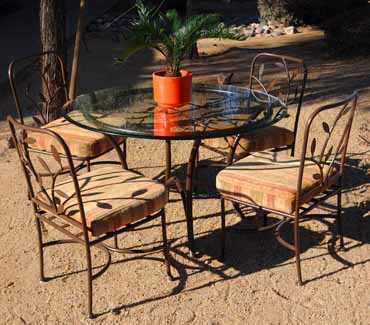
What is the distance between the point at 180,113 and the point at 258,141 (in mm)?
682

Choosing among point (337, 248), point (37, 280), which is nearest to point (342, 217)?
point (337, 248)

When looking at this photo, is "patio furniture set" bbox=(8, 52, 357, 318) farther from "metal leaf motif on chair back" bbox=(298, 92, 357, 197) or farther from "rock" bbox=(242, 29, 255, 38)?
"rock" bbox=(242, 29, 255, 38)

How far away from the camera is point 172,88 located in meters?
2.93

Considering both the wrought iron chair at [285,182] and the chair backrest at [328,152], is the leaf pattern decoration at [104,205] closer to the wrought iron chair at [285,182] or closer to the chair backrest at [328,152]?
the wrought iron chair at [285,182]

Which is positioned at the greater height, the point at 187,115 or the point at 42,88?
the point at 187,115

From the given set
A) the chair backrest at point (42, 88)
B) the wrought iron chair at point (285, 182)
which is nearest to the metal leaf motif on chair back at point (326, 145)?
the wrought iron chair at point (285, 182)

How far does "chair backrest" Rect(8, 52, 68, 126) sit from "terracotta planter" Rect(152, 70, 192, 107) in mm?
1057

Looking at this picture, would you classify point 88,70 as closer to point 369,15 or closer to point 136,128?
point 369,15

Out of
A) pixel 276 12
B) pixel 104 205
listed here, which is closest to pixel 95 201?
pixel 104 205

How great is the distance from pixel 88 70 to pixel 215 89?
15.0 feet

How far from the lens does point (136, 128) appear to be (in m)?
2.80

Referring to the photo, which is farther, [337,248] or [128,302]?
[337,248]

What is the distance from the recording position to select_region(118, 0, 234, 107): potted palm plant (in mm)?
2842

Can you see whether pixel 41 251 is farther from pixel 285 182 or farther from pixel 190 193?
pixel 285 182
